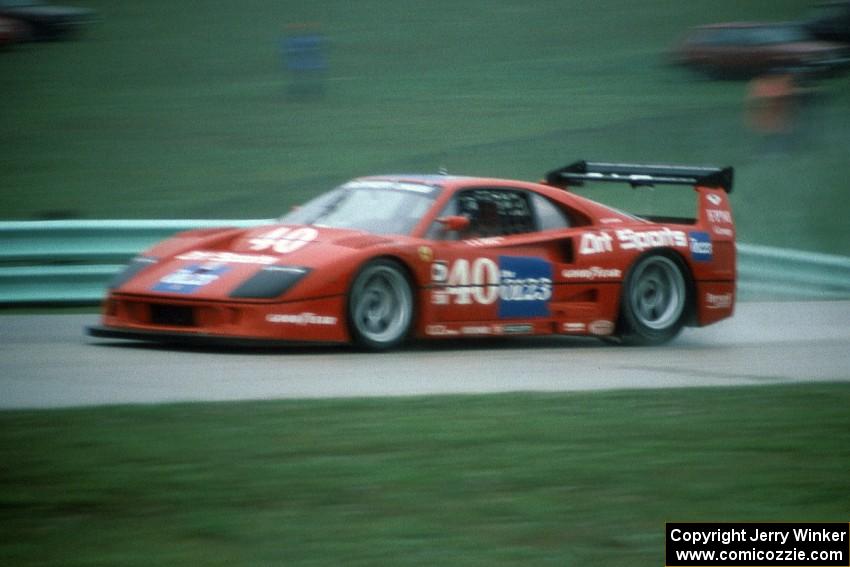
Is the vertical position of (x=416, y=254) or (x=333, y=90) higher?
(x=333, y=90)

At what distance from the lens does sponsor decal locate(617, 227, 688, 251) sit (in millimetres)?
10711

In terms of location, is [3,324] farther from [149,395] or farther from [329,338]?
[149,395]

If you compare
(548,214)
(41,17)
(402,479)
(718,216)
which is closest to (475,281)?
(548,214)

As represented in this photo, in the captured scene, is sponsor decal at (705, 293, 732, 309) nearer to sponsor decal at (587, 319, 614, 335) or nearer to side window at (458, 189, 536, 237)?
sponsor decal at (587, 319, 614, 335)

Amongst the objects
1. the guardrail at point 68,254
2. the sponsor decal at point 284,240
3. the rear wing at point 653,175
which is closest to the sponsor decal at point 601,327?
the rear wing at point 653,175

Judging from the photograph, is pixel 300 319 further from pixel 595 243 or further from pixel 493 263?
pixel 595 243

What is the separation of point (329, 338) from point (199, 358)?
0.82 metres

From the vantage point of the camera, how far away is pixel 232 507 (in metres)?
4.92

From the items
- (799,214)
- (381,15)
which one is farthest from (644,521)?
(381,15)

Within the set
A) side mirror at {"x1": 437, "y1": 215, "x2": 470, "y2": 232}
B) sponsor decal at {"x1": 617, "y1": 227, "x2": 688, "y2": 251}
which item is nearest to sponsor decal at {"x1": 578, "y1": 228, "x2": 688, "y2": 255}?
sponsor decal at {"x1": 617, "y1": 227, "x2": 688, "y2": 251}

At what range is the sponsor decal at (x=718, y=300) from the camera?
36.4ft

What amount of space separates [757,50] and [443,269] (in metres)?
15.9

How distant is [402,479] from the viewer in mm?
5441

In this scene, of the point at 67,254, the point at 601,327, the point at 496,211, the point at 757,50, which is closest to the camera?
the point at 496,211
